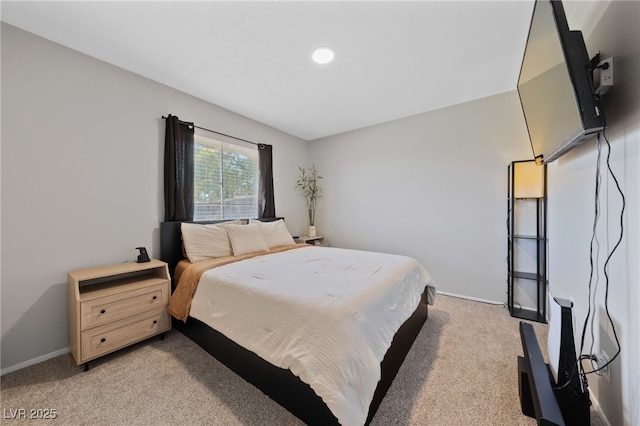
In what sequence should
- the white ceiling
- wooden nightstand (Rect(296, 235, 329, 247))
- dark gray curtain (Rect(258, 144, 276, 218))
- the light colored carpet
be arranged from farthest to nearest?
1. wooden nightstand (Rect(296, 235, 329, 247))
2. dark gray curtain (Rect(258, 144, 276, 218))
3. the white ceiling
4. the light colored carpet

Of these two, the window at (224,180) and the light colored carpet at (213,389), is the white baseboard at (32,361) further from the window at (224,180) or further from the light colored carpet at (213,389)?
the window at (224,180)

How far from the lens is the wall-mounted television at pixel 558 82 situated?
1.10 meters

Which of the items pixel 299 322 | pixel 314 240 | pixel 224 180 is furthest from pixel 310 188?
pixel 299 322

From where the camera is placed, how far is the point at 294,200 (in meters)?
4.31

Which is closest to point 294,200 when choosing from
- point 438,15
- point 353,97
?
point 353,97

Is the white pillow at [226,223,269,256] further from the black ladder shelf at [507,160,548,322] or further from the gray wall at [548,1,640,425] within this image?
the black ladder shelf at [507,160,548,322]

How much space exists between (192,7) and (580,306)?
334 cm

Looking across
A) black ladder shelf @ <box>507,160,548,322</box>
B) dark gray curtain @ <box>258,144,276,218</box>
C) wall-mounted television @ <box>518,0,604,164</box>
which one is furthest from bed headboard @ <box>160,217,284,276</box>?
black ladder shelf @ <box>507,160,548,322</box>

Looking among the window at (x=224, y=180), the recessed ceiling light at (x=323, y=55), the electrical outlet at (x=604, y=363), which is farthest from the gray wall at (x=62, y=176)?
the electrical outlet at (x=604, y=363)

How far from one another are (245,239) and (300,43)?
2093 millimetres

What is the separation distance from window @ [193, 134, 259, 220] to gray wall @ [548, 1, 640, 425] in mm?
3483

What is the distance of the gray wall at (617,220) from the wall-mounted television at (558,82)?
0.43ft

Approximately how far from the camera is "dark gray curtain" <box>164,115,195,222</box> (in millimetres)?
2541

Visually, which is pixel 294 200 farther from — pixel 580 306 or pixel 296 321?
pixel 580 306
